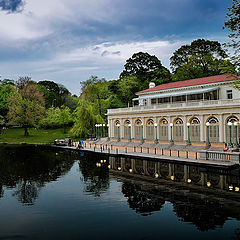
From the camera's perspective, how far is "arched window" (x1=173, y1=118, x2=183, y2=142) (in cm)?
3550

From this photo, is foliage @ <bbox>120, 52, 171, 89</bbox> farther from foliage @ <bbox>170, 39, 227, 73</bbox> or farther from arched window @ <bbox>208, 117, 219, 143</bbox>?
arched window @ <bbox>208, 117, 219, 143</bbox>

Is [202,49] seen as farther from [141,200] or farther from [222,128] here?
[141,200]

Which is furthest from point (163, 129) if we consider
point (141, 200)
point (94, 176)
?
point (141, 200)

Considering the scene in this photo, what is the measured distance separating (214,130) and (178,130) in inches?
213

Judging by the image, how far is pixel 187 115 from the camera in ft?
113

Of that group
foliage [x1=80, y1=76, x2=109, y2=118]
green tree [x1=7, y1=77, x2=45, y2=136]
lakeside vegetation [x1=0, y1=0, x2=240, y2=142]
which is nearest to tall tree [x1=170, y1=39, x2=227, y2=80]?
lakeside vegetation [x1=0, y1=0, x2=240, y2=142]

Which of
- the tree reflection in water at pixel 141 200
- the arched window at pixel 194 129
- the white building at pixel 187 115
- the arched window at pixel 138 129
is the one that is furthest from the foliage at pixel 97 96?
the tree reflection in water at pixel 141 200

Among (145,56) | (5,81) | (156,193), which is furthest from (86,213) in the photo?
(5,81)

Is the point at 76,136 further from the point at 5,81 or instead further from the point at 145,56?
the point at 5,81

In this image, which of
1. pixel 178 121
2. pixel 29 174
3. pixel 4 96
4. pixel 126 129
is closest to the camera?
pixel 29 174

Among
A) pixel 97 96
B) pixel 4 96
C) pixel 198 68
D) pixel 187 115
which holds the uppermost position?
pixel 198 68

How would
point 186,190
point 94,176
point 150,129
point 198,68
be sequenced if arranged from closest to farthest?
point 186,190 < point 94,176 < point 150,129 < point 198,68

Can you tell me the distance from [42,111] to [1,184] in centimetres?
4625

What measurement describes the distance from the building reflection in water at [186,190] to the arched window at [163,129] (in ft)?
43.0
